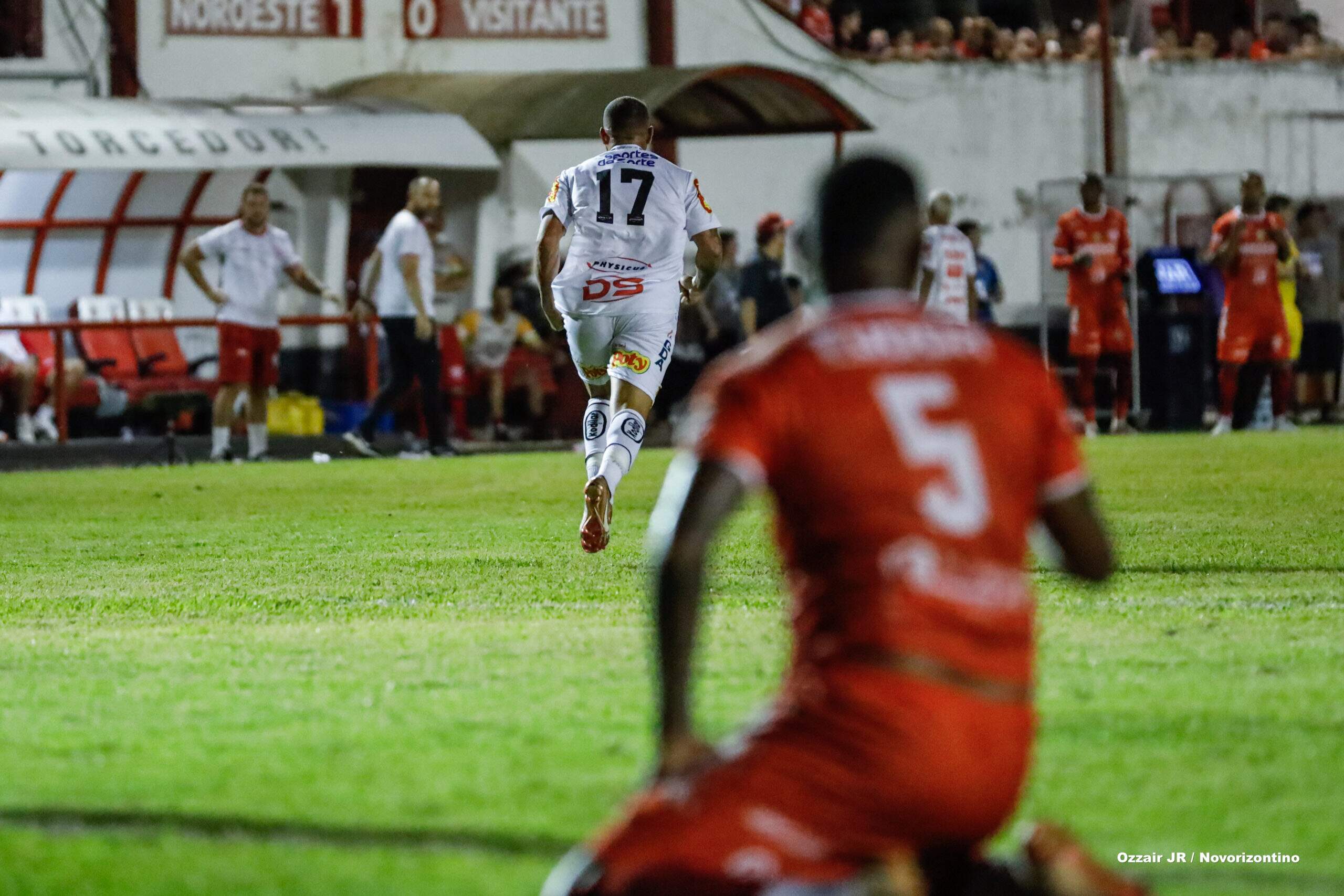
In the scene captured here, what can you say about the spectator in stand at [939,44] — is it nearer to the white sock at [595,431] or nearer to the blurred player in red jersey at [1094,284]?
the blurred player in red jersey at [1094,284]

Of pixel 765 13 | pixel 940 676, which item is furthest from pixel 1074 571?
pixel 765 13

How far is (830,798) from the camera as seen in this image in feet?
11.6

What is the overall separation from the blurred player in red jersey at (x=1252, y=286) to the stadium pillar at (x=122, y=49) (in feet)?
39.6

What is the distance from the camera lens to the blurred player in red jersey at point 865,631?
3.54 metres

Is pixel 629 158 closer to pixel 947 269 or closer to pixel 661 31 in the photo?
pixel 947 269

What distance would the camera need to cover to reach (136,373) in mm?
23609

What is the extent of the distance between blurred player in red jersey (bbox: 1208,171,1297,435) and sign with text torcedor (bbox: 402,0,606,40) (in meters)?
10.00

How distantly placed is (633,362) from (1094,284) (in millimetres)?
11774

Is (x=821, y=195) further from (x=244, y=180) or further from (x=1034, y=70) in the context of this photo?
(x=1034, y=70)

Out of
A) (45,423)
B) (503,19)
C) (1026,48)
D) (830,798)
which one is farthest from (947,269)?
(830,798)

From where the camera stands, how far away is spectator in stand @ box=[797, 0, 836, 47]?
30.1 metres

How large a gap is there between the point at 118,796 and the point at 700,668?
2.13m

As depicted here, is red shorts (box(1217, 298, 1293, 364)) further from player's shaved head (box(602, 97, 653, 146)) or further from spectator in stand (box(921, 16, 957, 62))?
player's shaved head (box(602, 97, 653, 146))

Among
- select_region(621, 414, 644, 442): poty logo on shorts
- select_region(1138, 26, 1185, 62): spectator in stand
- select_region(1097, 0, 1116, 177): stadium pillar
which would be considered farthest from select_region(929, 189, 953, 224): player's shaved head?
select_region(621, 414, 644, 442): poty logo on shorts
